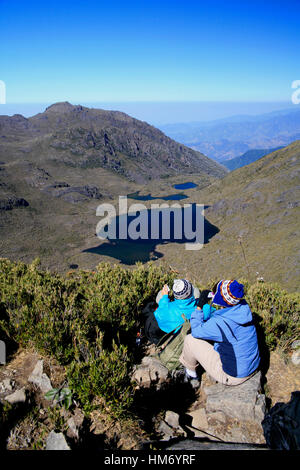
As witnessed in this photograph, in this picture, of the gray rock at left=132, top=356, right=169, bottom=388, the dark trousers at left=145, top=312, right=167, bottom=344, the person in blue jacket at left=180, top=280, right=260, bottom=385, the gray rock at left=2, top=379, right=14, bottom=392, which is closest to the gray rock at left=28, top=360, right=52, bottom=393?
the gray rock at left=2, top=379, right=14, bottom=392

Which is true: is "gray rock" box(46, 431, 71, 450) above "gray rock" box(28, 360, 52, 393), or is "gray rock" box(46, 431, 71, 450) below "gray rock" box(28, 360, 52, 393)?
above

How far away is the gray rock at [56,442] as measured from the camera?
2.89 metres

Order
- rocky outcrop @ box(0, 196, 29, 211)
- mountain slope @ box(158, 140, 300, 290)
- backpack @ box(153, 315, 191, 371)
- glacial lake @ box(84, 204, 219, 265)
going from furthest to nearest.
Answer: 1. rocky outcrop @ box(0, 196, 29, 211)
2. glacial lake @ box(84, 204, 219, 265)
3. mountain slope @ box(158, 140, 300, 290)
4. backpack @ box(153, 315, 191, 371)

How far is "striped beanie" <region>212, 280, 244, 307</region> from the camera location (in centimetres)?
401

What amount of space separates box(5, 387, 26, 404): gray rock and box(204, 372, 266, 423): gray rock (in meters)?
2.70

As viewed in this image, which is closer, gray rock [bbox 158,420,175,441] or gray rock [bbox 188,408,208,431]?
gray rock [bbox 158,420,175,441]

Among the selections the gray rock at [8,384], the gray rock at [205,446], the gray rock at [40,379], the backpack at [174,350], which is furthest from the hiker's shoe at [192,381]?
the gray rock at [8,384]

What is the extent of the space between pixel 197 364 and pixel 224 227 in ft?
378

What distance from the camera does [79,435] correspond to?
10.5ft

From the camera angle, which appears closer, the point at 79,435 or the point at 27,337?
the point at 79,435

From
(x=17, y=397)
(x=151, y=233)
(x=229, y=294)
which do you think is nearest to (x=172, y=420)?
(x=229, y=294)

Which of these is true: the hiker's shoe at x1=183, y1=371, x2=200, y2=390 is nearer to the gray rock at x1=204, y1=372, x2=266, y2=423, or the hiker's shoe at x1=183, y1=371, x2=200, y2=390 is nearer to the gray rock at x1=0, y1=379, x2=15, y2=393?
the gray rock at x1=204, y1=372, x2=266, y2=423

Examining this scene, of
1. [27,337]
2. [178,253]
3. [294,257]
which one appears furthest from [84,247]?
[27,337]
